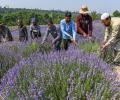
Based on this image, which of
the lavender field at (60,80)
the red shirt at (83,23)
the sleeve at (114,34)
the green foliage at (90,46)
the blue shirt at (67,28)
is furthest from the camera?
the green foliage at (90,46)

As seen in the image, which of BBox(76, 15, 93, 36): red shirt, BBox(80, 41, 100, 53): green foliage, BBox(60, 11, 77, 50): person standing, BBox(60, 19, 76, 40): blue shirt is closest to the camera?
BBox(60, 11, 77, 50): person standing

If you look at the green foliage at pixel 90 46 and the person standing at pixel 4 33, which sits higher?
the green foliage at pixel 90 46

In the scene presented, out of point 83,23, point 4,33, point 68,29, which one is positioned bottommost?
point 4,33

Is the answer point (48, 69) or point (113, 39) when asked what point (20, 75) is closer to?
point (48, 69)

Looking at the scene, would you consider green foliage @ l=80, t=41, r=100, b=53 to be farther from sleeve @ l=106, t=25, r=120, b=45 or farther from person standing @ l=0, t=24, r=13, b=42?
person standing @ l=0, t=24, r=13, b=42

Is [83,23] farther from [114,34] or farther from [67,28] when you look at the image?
[114,34]

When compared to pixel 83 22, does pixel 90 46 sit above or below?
below

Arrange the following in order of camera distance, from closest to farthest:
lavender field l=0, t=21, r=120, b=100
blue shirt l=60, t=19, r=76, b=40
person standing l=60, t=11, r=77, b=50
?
lavender field l=0, t=21, r=120, b=100, person standing l=60, t=11, r=77, b=50, blue shirt l=60, t=19, r=76, b=40

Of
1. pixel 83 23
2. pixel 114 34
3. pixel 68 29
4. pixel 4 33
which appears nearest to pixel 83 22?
pixel 83 23

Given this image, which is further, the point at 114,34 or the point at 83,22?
the point at 83,22

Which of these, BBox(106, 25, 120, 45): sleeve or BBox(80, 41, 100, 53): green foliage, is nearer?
BBox(106, 25, 120, 45): sleeve

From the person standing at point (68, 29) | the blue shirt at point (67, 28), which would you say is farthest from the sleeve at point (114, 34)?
the blue shirt at point (67, 28)

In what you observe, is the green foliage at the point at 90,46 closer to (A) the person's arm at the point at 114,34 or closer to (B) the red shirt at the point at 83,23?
(B) the red shirt at the point at 83,23

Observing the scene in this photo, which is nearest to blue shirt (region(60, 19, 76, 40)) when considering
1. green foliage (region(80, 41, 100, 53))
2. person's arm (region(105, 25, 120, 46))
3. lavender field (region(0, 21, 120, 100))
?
green foliage (region(80, 41, 100, 53))
